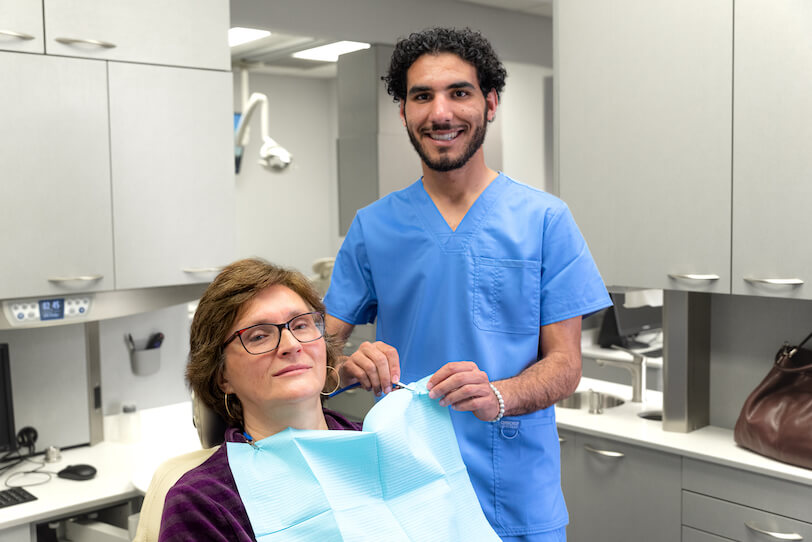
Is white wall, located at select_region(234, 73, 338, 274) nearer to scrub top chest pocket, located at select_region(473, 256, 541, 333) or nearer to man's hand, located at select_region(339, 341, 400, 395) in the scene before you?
scrub top chest pocket, located at select_region(473, 256, 541, 333)

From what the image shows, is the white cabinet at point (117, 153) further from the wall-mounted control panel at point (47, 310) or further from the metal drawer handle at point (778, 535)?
the metal drawer handle at point (778, 535)

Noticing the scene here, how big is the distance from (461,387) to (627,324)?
2.87m

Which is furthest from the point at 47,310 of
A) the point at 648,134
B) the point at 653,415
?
the point at 653,415

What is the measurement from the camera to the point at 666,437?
2467 mm

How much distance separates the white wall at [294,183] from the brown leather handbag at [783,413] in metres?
5.68

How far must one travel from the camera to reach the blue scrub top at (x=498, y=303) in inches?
64.3

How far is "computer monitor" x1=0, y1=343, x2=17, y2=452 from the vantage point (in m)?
2.32

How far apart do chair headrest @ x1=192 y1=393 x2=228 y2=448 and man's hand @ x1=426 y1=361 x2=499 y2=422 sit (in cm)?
41

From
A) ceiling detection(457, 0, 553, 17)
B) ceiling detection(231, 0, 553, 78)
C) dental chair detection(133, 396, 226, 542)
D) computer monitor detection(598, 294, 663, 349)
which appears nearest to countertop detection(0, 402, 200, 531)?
dental chair detection(133, 396, 226, 542)

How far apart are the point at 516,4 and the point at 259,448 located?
11.2ft

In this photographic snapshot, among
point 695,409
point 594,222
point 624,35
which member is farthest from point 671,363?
point 624,35

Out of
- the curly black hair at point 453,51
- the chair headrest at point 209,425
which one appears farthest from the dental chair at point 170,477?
the curly black hair at point 453,51

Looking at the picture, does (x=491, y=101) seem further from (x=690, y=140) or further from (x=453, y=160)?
(x=690, y=140)

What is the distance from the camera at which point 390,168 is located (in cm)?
400
